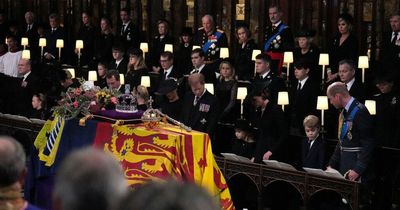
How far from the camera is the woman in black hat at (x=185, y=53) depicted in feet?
53.0

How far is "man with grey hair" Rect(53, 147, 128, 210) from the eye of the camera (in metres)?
3.03

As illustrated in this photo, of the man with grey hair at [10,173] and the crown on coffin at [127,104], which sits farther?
the crown on coffin at [127,104]

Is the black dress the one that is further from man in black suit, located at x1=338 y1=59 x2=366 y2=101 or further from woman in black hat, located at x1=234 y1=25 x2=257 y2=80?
man in black suit, located at x1=338 y1=59 x2=366 y2=101

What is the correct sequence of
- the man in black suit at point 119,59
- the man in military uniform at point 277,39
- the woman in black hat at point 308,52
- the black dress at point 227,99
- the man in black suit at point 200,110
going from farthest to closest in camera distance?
the man in black suit at point 119,59 → the man in military uniform at point 277,39 → the woman in black hat at point 308,52 → the black dress at point 227,99 → the man in black suit at point 200,110

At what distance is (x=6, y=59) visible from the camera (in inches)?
698

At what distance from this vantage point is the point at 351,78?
12.3m

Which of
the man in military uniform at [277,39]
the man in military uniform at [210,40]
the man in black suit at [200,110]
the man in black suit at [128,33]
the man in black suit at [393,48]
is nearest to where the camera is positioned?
the man in black suit at [200,110]

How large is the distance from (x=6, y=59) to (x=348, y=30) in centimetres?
657

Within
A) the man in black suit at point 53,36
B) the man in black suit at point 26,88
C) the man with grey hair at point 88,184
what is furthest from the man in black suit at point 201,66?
the man with grey hair at point 88,184

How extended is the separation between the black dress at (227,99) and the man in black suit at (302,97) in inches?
32.4

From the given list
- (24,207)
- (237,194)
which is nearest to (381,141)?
(237,194)

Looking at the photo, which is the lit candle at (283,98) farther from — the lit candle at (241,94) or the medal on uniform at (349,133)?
the medal on uniform at (349,133)

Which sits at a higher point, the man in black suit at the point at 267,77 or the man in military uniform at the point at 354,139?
the man in black suit at the point at 267,77

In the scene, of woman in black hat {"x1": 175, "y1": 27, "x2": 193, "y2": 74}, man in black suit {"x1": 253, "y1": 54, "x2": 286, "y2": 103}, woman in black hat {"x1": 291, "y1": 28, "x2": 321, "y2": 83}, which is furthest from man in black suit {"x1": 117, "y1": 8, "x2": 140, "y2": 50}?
man in black suit {"x1": 253, "y1": 54, "x2": 286, "y2": 103}
